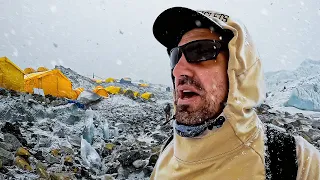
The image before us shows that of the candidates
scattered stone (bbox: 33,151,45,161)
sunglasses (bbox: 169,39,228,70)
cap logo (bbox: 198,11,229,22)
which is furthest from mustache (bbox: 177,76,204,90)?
scattered stone (bbox: 33,151,45,161)

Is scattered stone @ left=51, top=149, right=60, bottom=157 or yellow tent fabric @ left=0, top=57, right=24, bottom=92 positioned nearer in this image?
scattered stone @ left=51, top=149, right=60, bottom=157

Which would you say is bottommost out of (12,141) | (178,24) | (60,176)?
(60,176)

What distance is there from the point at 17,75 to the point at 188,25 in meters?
12.5

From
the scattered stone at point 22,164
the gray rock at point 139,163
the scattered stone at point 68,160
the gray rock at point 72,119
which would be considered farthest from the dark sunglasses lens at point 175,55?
the gray rock at point 72,119

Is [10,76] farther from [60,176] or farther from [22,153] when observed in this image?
[60,176]

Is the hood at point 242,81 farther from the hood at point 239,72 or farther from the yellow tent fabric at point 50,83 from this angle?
the yellow tent fabric at point 50,83

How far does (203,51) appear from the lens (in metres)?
1.58

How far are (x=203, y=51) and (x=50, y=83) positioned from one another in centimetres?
1485

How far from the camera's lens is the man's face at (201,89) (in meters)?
1.52

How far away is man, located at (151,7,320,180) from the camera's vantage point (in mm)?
1390

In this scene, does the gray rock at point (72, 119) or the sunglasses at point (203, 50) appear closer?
the sunglasses at point (203, 50)

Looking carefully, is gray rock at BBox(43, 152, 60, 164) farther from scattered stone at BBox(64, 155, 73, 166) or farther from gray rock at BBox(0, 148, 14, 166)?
gray rock at BBox(0, 148, 14, 166)

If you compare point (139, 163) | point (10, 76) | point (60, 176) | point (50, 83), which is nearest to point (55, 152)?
point (60, 176)

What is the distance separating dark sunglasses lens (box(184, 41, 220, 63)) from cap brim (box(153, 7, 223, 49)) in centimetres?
11
